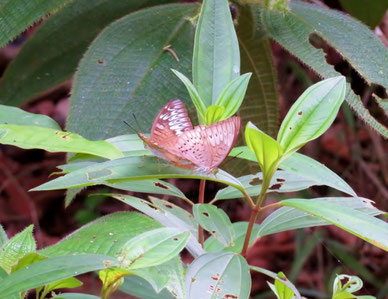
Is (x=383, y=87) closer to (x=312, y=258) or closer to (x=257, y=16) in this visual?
(x=257, y=16)

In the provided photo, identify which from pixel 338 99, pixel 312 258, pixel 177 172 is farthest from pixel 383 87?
pixel 312 258

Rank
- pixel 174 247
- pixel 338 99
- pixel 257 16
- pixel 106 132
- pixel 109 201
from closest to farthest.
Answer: pixel 174 247
pixel 338 99
pixel 106 132
pixel 257 16
pixel 109 201

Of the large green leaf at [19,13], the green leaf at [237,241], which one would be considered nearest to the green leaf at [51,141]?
the green leaf at [237,241]

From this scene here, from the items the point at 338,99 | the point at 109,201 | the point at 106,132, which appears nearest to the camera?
the point at 338,99

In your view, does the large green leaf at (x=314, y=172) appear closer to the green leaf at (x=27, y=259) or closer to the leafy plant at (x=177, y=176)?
the leafy plant at (x=177, y=176)

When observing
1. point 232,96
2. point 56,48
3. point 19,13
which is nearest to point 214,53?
point 232,96

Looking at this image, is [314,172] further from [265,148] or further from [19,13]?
[19,13]
